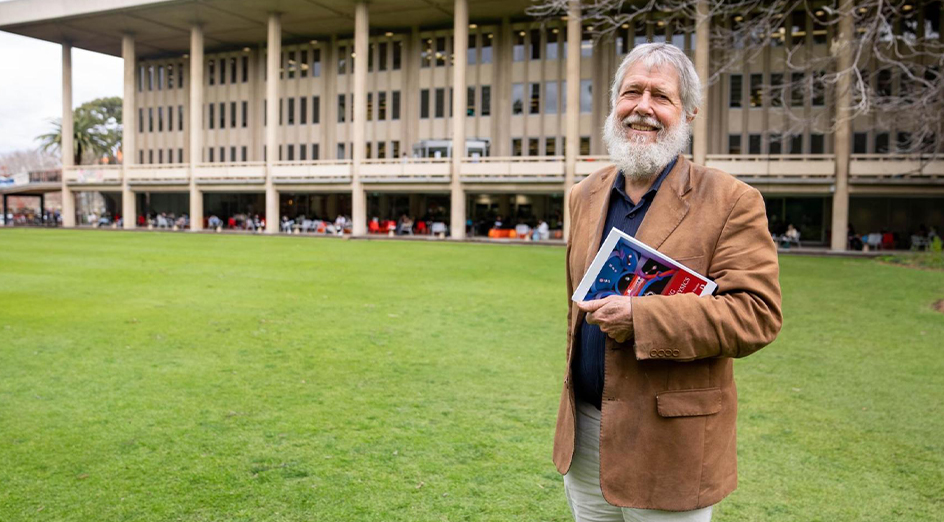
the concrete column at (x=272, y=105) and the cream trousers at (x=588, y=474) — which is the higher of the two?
the concrete column at (x=272, y=105)

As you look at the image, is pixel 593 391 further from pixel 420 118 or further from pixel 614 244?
pixel 420 118

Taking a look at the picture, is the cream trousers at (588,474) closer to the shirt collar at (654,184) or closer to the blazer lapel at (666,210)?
the blazer lapel at (666,210)

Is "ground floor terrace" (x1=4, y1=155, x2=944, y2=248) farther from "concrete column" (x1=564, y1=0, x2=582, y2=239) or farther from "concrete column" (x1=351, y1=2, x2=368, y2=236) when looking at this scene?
"concrete column" (x1=564, y1=0, x2=582, y2=239)

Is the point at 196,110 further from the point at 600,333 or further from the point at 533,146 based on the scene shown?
the point at 600,333

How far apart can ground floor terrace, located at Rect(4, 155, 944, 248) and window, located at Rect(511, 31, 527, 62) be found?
910 centimetres

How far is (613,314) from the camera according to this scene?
2.29m

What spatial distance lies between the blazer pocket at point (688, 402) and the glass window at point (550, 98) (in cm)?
5086

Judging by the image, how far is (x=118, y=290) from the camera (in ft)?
51.0

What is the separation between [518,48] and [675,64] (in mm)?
52182

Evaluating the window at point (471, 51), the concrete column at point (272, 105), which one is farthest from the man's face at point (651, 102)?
the window at point (471, 51)

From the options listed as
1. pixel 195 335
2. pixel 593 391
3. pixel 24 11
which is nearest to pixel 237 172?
pixel 24 11

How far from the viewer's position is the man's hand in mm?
2275

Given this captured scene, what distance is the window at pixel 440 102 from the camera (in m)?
55.4

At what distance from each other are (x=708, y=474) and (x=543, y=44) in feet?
170
